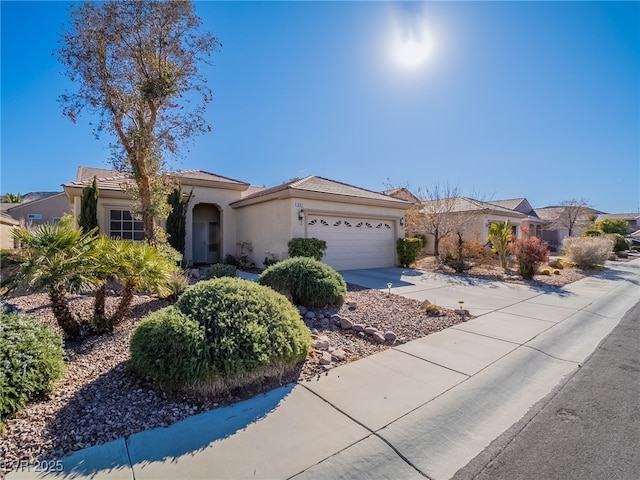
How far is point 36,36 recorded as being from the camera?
787 cm

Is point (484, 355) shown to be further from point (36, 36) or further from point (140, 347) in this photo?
point (36, 36)

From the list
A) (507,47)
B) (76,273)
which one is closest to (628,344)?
(507,47)

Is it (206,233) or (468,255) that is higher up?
(206,233)

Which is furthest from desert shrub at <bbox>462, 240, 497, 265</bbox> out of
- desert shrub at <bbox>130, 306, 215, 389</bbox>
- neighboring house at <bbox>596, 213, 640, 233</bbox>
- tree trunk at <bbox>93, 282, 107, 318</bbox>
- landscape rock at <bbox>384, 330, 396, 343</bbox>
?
neighboring house at <bbox>596, 213, 640, 233</bbox>

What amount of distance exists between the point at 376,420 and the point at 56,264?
4789 mm

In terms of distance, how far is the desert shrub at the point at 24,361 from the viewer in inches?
115

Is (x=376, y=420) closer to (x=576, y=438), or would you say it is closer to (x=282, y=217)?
(x=576, y=438)

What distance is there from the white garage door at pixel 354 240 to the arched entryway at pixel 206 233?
6.55 m

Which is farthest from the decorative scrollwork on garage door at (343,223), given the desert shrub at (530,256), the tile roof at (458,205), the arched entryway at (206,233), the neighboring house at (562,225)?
the neighboring house at (562,225)

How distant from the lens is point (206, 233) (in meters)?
17.3

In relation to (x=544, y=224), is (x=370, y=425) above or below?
below

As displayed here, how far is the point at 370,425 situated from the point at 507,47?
11.0 meters

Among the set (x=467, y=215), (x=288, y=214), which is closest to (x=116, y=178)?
(x=288, y=214)

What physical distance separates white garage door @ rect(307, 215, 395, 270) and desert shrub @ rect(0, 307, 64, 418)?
9.93 metres
